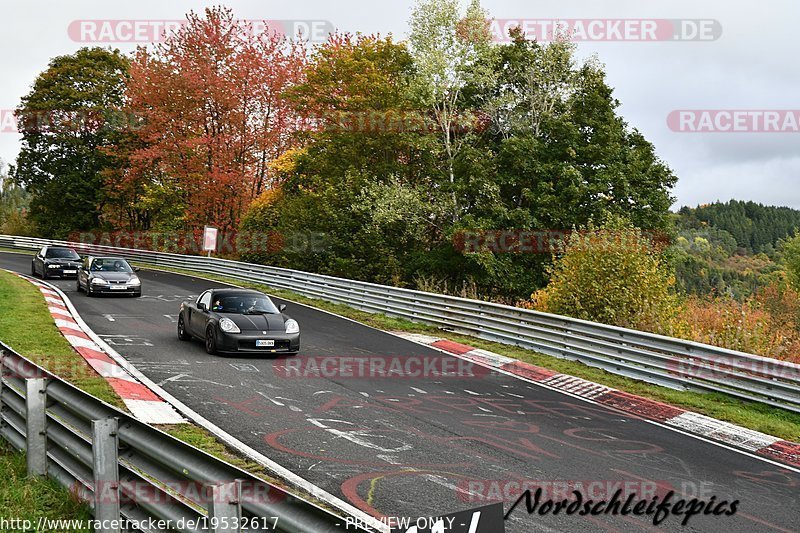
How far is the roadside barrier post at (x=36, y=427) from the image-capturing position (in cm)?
660

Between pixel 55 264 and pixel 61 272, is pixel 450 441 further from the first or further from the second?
pixel 55 264

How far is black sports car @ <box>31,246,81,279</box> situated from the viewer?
98.6 feet

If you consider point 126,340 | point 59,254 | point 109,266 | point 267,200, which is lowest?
point 126,340

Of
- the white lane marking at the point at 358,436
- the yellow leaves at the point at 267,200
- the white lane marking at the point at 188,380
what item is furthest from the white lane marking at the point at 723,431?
the yellow leaves at the point at 267,200

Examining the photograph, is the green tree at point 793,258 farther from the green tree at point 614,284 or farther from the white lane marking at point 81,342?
the white lane marking at point 81,342

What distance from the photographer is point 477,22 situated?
123 ft

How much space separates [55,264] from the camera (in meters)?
30.2

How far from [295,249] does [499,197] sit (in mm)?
11218

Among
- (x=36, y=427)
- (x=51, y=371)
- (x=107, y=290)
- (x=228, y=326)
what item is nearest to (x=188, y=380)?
(x=51, y=371)

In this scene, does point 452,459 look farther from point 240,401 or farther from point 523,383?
point 523,383

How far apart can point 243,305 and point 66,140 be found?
1788 inches

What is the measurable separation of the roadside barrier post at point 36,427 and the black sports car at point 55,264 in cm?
2535

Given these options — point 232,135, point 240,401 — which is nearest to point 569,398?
point 240,401

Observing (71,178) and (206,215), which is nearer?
(206,215)
